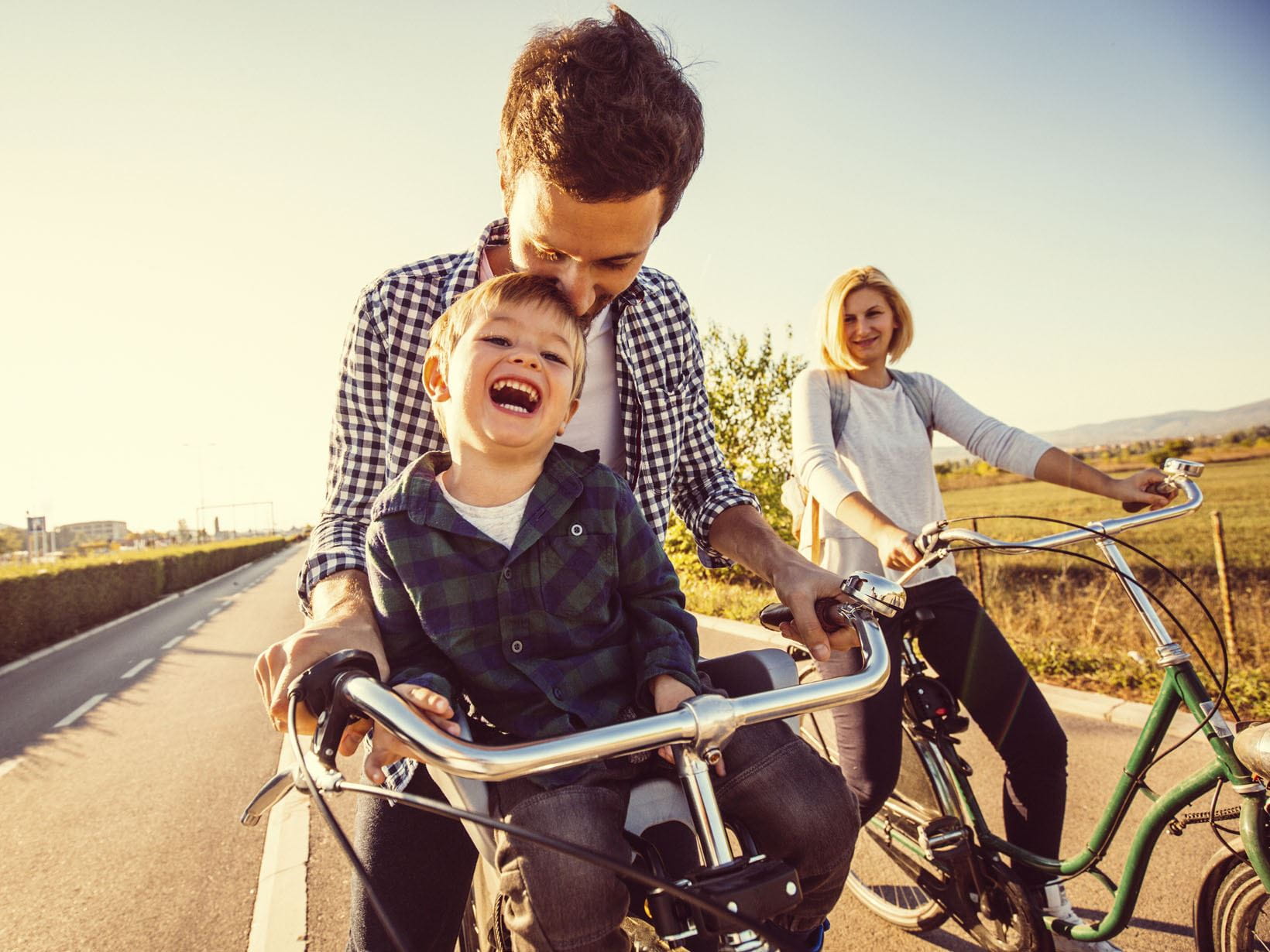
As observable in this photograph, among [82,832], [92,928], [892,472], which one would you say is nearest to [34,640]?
[82,832]

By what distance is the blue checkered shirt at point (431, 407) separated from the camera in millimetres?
1885

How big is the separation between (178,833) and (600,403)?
425 cm

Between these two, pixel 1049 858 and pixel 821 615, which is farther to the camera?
pixel 1049 858

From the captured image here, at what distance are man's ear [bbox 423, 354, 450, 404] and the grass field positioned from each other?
2.09 m

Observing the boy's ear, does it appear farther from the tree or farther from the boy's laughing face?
the tree

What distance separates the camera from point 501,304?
162cm

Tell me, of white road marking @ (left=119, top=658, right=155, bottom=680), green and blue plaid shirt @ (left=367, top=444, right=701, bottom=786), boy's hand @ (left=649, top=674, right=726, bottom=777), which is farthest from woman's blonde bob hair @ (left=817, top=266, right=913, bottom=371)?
white road marking @ (left=119, top=658, right=155, bottom=680)

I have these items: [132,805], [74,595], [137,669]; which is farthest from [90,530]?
[132,805]

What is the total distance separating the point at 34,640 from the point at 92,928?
46.1 feet

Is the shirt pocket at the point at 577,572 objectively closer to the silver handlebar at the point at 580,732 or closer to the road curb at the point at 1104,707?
the silver handlebar at the point at 580,732

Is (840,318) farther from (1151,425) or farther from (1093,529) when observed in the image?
(1151,425)

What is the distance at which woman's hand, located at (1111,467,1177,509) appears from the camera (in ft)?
7.63

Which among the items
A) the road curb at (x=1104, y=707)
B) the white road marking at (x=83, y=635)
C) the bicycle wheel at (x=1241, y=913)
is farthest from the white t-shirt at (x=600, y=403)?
the white road marking at (x=83, y=635)

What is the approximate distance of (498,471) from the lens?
1.61 m
